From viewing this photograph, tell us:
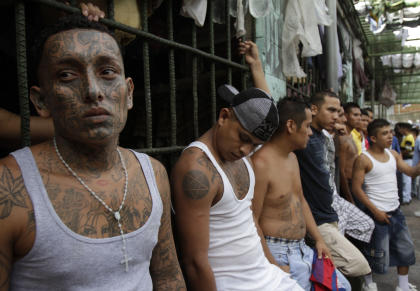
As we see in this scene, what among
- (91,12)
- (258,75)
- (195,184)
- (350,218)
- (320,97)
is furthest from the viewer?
(350,218)

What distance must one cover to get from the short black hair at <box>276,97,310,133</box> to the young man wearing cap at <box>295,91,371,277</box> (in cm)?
65

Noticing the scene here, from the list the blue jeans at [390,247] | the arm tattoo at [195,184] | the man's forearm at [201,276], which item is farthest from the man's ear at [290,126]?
the blue jeans at [390,247]

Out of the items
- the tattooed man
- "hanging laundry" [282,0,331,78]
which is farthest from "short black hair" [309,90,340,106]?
the tattooed man

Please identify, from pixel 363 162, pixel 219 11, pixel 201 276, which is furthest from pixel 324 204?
pixel 219 11

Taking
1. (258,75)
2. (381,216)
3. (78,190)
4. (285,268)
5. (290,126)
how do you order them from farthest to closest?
(381,216) → (258,75) → (290,126) → (285,268) → (78,190)

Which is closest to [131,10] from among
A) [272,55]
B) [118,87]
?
[118,87]

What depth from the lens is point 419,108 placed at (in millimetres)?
38406

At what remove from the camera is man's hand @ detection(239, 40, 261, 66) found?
10.5 ft

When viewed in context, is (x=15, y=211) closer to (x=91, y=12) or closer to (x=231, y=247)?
(x=91, y=12)

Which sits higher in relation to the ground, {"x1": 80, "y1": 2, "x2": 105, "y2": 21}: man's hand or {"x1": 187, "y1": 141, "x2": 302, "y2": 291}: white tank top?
{"x1": 80, "y1": 2, "x2": 105, "y2": 21}: man's hand

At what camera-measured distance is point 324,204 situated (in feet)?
10.9

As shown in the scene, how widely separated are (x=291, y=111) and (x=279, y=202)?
0.85 meters

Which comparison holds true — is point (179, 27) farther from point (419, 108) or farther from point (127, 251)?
point (419, 108)

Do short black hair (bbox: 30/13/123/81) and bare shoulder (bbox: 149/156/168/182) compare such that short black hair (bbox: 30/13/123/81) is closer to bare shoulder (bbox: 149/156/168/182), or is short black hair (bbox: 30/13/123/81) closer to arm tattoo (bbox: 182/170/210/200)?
bare shoulder (bbox: 149/156/168/182)
